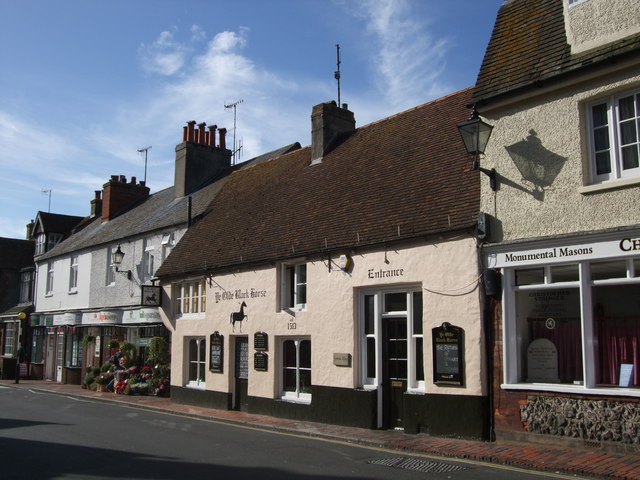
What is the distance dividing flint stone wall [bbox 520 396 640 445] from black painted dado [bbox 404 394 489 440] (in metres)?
0.79

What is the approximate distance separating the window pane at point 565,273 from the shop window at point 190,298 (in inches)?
434

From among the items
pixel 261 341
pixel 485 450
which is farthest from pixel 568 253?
pixel 261 341

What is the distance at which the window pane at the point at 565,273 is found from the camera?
1016 cm

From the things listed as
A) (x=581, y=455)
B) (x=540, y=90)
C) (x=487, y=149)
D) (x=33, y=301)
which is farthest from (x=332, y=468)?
(x=33, y=301)

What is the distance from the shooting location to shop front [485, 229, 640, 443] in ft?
30.8

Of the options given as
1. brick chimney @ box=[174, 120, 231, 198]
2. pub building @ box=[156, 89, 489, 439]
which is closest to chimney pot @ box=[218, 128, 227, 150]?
brick chimney @ box=[174, 120, 231, 198]

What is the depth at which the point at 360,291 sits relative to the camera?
533 inches

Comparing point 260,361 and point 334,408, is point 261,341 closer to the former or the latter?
point 260,361

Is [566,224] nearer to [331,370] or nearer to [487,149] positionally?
[487,149]

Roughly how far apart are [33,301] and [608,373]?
32.6 m

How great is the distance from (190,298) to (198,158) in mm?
9253

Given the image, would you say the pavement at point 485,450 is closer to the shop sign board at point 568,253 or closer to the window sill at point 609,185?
the shop sign board at point 568,253

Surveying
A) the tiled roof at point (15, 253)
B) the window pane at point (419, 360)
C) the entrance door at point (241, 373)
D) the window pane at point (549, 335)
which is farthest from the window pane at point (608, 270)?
the tiled roof at point (15, 253)

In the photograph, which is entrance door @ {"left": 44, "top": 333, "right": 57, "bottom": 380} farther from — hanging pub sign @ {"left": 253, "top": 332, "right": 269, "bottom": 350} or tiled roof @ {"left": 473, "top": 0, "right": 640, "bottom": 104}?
tiled roof @ {"left": 473, "top": 0, "right": 640, "bottom": 104}
